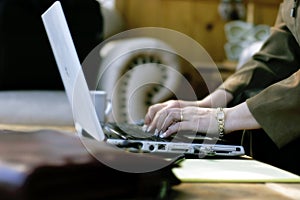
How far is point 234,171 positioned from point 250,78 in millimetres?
637

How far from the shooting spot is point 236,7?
132 inches

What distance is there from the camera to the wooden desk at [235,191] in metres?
0.66

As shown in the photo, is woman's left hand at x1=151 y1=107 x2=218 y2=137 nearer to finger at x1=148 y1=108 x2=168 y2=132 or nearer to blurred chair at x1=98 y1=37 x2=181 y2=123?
finger at x1=148 y1=108 x2=168 y2=132

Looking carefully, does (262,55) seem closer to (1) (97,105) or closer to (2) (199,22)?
(1) (97,105)

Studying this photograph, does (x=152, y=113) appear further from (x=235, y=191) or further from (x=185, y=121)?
(x=235, y=191)

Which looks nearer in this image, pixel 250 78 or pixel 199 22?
pixel 250 78

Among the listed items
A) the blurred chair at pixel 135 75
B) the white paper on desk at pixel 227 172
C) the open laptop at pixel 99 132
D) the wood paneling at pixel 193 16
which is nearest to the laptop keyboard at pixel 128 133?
the open laptop at pixel 99 132

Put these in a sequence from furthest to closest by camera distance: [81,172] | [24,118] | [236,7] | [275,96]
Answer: [236,7], [24,118], [275,96], [81,172]

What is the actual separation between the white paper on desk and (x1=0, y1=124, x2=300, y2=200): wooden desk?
0.02 m

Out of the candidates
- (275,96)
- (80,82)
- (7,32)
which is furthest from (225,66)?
(80,82)

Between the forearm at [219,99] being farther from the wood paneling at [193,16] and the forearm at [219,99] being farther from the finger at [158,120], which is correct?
the wood paneling at [193,16]

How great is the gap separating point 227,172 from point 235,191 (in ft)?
0.35

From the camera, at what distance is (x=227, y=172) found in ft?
2.62

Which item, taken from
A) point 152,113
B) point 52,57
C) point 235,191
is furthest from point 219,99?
point 52,57
